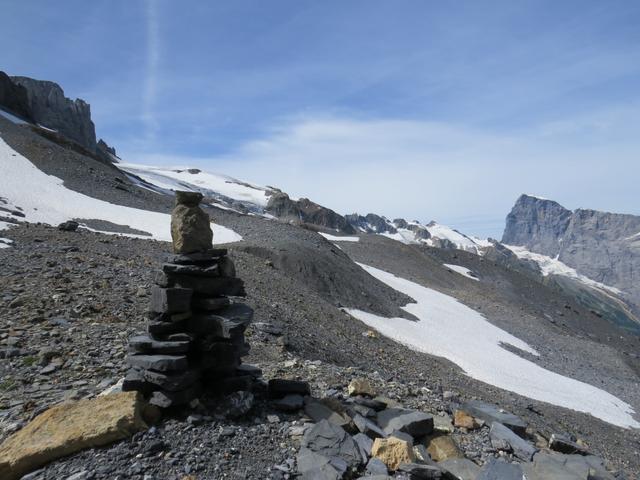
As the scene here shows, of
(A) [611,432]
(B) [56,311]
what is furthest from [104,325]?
(A) [611,432]

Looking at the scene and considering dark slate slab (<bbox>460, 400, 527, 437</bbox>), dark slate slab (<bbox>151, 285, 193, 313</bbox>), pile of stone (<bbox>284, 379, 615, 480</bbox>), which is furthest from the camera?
dark slate slab (<bbox>460, 400, 527, 437</bbox>)

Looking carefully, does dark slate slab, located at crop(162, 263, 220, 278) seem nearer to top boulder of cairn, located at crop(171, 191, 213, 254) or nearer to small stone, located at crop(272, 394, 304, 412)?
top boulder of cairn, located at crop(171, 191, 213, 254)

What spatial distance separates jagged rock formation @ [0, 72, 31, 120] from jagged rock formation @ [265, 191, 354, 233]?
68763 mm

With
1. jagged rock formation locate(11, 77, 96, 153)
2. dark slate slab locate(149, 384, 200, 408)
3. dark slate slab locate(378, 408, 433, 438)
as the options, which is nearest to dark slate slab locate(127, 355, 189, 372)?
dark slate slab locate(149, 384, 200, 408)

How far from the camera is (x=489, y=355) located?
33.0m

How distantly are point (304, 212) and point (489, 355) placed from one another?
385 ft

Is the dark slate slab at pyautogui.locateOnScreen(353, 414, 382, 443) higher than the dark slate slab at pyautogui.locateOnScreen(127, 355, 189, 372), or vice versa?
the dark slate slab at pyautogui.locateOnScreen(127, 355, 189, 372)

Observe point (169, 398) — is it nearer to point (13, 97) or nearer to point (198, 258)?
point (198, 258)

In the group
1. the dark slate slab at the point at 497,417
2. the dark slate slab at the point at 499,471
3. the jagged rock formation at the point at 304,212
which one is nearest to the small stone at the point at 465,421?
the dark slate slab at the point at 497,417

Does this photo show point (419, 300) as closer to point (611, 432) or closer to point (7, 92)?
point (611, 432)

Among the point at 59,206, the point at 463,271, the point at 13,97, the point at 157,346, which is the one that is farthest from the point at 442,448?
the point at 13,97

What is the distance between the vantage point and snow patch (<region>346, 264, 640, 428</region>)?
88.7 ft

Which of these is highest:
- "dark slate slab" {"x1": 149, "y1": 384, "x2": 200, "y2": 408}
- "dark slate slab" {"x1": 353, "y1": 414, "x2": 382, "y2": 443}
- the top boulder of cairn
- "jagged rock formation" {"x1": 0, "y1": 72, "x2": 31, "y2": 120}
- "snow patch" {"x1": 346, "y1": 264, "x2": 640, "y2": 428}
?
"jagged rock formation" {"x1": 0, "y1": 72, "x2": 31, "y2": 120}

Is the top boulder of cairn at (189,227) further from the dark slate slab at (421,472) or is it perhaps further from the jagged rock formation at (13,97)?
the jagged rock formation at (13,97)
